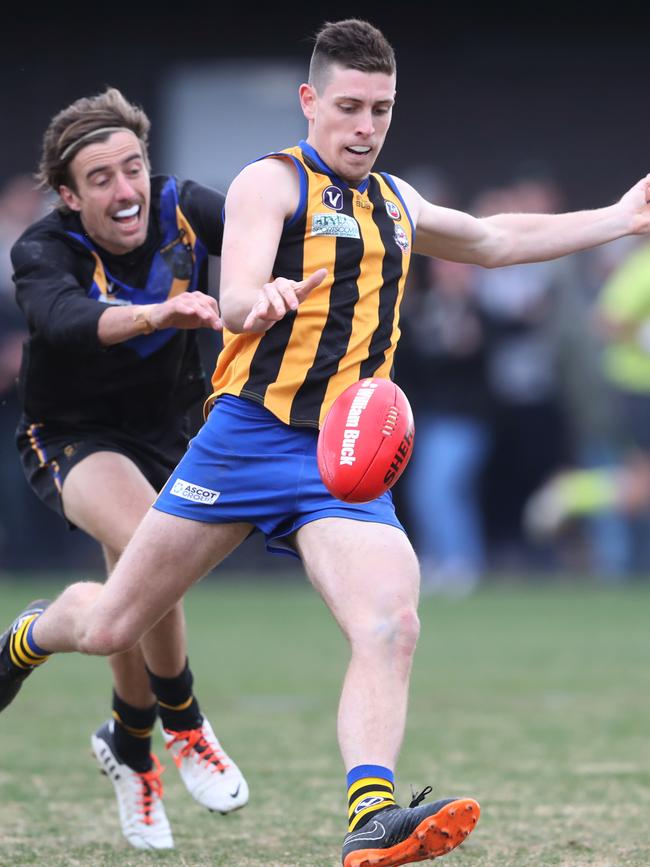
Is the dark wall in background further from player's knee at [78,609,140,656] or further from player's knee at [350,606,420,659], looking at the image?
player's knee at [350,606,420,659]

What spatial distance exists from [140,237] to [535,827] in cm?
216

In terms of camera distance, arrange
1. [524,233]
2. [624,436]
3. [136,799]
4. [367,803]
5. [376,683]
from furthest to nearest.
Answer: [624,436]
[136,799]
[524,233]
[376,683]
[367,803]

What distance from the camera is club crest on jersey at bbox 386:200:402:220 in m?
4.32

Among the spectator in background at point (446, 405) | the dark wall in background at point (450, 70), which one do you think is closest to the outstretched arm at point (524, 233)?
the spectator in background at point (446, 405)

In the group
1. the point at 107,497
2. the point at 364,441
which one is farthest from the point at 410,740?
the point at 364,441

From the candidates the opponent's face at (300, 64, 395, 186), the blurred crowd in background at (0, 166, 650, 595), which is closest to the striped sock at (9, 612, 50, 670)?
the opponent's face at (300, 64, 395, 186)

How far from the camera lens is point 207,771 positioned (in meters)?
5.19

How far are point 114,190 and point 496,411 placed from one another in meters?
9.16

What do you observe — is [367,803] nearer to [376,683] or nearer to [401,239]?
[376,683]

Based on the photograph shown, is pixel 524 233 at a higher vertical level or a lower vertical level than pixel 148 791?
higher

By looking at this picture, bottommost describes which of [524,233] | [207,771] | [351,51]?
[207,771]

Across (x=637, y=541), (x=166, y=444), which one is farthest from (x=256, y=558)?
(x=166, y=444)

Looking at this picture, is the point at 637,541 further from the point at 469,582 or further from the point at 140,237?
the point at 140,237

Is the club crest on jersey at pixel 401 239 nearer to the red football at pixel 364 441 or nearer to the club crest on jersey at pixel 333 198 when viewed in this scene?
the club crest on jersey at pixel 333 198
